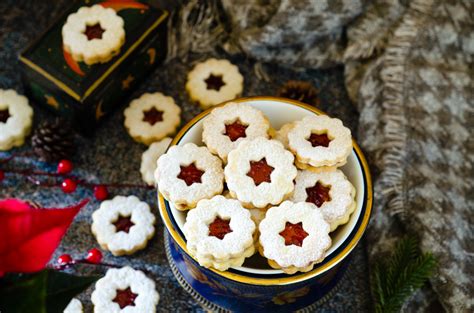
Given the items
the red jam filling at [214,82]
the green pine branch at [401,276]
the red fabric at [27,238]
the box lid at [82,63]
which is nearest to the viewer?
the red fabric at [27,238]

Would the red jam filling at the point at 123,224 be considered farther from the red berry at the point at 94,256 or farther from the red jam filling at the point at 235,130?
the red jam filling at the point at 235,130

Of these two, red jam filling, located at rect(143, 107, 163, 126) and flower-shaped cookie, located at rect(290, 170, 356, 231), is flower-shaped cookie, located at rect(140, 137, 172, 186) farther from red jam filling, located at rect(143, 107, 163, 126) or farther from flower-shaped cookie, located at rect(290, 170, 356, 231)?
flower-shaped cookie, located at rect(290, 170, 356, 231)

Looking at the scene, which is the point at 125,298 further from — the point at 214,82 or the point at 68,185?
the point at 214,82

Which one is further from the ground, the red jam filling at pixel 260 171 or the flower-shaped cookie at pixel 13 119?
the red jam filling at pixel 260 171

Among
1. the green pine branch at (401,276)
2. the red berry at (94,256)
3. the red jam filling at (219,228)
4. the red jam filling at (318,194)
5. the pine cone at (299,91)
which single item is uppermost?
the red jam filling at (219,228)

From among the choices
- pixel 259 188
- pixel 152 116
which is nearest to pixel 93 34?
pixel 152 116

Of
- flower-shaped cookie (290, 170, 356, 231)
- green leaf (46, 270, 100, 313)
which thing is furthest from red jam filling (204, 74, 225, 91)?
green leaf (46, 270, 100, 313)

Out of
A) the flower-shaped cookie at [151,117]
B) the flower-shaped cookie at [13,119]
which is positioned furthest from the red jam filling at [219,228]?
the flower-shaped cookie at [13,119]

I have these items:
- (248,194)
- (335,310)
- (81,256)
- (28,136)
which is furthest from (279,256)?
(28,136)
